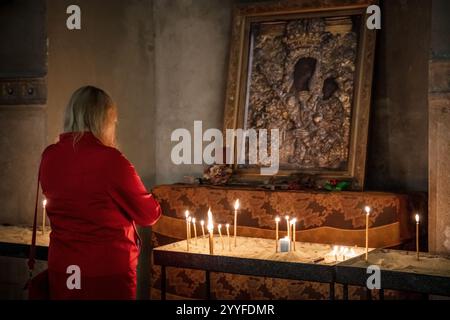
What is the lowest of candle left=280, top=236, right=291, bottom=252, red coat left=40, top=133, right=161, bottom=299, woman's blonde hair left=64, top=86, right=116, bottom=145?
candle left=280, top=236, right=291, bottom=252

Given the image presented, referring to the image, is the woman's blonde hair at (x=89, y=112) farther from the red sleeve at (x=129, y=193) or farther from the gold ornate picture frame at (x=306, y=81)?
the gold ornate picture frame at (x=306, y=81)

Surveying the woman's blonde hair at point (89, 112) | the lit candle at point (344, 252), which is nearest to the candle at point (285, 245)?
the lit candle at point (344, 252)

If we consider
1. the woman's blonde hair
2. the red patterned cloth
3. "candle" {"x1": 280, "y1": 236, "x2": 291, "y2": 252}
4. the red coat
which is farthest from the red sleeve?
the red patterned cloth

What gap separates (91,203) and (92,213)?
55 millimetres

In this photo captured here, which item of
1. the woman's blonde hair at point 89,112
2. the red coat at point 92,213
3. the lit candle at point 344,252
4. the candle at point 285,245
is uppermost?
the woman's blonde hair at point 89,112

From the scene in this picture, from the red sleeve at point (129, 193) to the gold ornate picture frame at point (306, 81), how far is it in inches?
102

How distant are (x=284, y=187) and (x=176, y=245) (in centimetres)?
142

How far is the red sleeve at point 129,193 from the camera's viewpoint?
3.72m

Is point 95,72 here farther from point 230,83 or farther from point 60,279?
point 60,279

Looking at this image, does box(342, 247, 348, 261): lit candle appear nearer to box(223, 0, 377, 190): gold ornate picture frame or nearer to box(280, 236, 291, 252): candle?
box(280, 236, 291, 252): candle

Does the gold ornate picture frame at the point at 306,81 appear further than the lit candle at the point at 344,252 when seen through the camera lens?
Yes

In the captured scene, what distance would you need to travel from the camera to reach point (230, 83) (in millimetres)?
6793

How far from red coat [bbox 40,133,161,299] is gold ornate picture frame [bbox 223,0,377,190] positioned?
8.78 ft

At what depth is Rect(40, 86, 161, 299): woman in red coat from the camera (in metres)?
3.72
